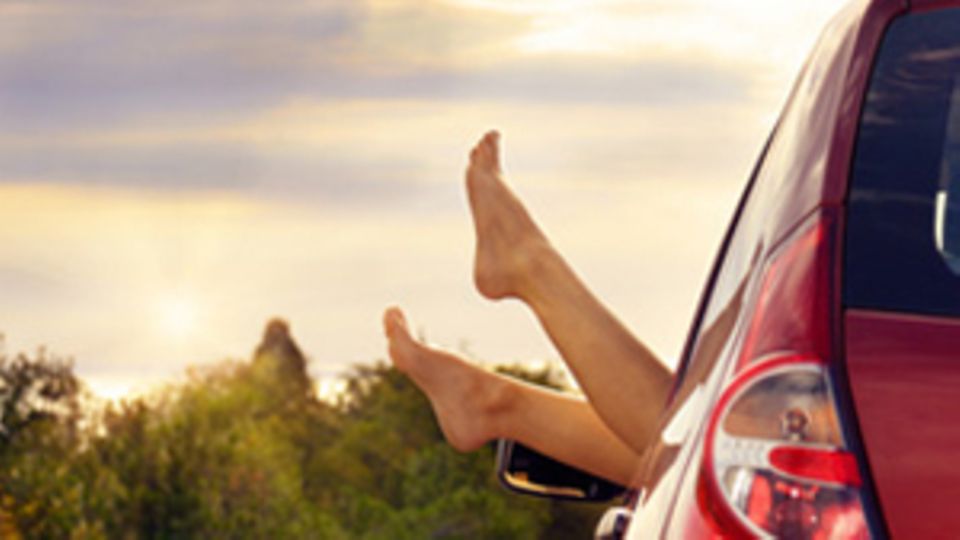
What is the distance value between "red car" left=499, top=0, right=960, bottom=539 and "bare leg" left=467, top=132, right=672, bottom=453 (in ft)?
8.15

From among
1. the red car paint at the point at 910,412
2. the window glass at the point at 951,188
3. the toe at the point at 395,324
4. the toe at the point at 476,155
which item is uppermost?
the toe at the point at 476,155

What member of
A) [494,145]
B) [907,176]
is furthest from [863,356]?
[494,145]

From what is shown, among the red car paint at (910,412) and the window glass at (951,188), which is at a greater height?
the window glass at (951,188)

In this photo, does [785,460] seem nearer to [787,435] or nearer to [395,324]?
[787,435]

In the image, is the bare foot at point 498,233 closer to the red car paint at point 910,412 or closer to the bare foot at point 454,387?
the bare foot at point 454,387

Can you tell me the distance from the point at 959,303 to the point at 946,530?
268 mm

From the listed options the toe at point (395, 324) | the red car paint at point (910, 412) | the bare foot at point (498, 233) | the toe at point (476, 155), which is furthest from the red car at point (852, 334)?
the toe at point (476, 155)

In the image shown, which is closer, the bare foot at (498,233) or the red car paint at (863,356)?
the red car paint at (863,356)

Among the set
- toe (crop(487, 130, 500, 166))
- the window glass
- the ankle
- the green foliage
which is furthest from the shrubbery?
the window glass

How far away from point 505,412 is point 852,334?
4548 millimetres

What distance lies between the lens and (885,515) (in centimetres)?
250

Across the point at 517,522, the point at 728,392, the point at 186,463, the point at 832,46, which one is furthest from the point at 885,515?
the point at 517,522

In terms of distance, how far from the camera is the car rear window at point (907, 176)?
8.50 feet

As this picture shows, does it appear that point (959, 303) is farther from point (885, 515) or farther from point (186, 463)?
point (186, 463)
